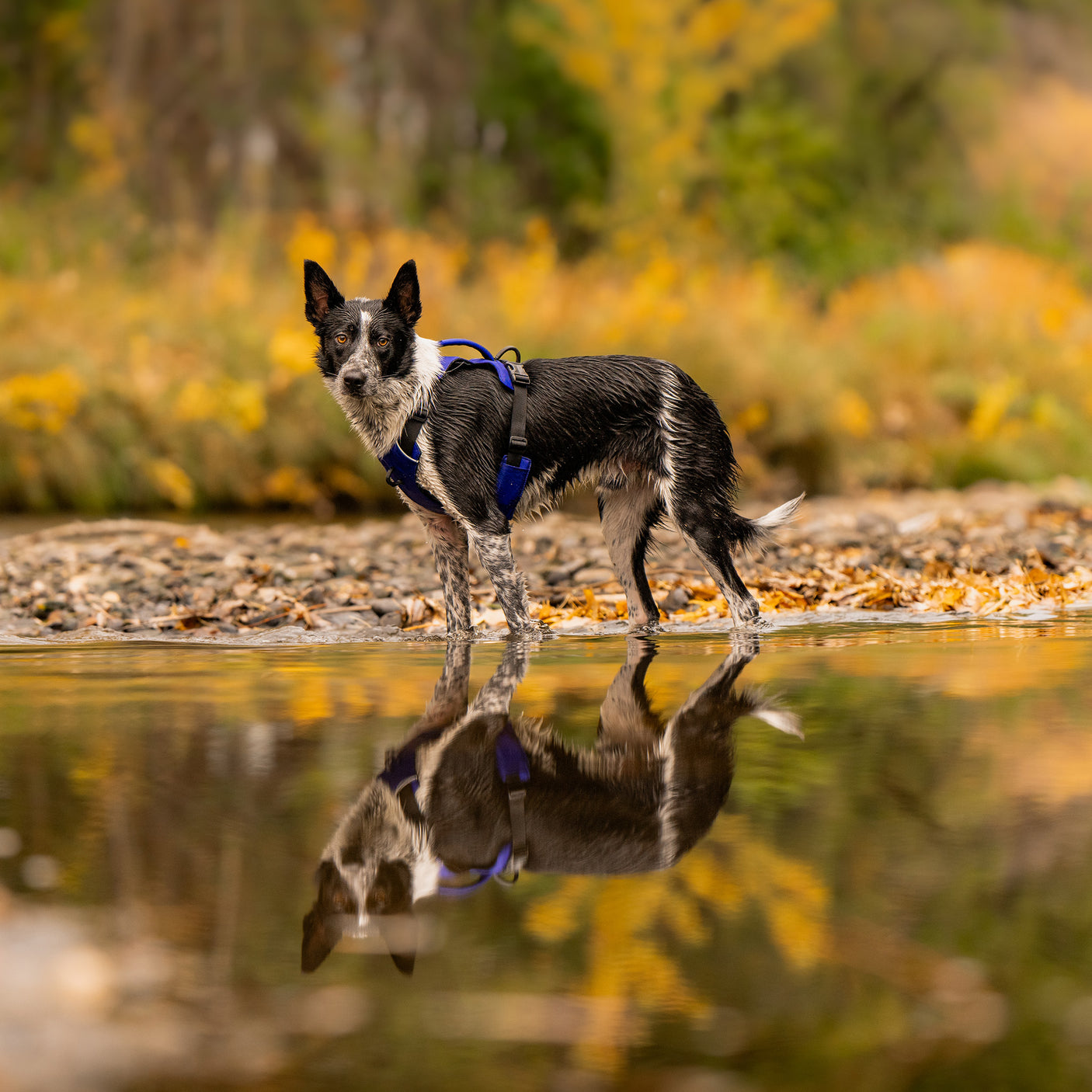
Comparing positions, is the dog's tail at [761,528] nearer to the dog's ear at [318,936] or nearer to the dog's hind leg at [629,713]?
the dog's hind leg at [629,713]

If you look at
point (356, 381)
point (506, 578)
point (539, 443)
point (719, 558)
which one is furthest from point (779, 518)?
point (356, 381)

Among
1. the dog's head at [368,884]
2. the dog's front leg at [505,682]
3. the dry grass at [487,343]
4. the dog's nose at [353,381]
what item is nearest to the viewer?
the dog's head at [368,884]

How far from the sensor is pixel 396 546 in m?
10.2

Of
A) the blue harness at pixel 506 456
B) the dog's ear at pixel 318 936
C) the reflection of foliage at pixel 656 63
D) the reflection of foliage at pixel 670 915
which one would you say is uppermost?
the reflection of foliage at pixel 656 63

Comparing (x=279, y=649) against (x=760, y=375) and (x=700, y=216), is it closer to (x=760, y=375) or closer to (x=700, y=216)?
(x=760, y=375)

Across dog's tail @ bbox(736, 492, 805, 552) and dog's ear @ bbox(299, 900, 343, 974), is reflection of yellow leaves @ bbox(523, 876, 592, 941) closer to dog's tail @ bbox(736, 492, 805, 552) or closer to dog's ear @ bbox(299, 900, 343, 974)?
dog's ear @ bbox(299, 900, 343, 974)

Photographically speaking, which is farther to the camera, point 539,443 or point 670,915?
point 539,443

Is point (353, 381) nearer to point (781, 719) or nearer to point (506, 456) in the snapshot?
point (506, 456)

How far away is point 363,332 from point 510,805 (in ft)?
10.0

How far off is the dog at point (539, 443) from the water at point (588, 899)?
1393mm

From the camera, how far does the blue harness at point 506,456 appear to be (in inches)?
258

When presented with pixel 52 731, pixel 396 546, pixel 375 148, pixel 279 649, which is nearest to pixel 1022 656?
pixel 279 649

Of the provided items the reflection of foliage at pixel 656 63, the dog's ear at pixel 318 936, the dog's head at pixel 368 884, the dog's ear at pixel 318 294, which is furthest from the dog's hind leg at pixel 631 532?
the reflection of foliage at pixel 656 63

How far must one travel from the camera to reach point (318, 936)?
2.94m
